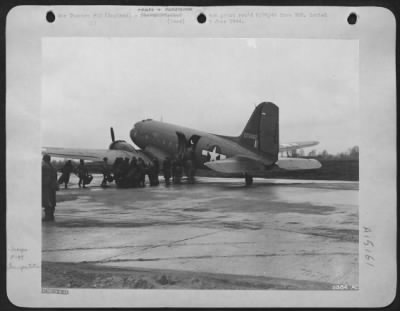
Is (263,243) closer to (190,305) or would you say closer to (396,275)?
(190,305)

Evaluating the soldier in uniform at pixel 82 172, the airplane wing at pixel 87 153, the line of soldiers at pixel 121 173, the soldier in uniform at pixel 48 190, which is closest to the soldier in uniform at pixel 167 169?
the line of soldiers at pixel 121 173

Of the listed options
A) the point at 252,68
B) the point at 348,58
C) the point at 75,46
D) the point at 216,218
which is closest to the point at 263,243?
the point at 216,218

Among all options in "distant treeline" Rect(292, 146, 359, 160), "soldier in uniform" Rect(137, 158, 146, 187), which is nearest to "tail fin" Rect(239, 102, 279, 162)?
"distant treeline" Rect(292, 146, 359, 160)

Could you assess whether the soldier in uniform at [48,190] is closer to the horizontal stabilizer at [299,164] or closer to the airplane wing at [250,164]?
the airplane wing at [250,164]

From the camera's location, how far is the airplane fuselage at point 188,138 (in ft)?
5.35

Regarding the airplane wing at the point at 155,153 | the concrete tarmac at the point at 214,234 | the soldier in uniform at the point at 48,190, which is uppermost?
the airplane wing at the point at 155,153

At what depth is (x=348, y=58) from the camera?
60.8 inches

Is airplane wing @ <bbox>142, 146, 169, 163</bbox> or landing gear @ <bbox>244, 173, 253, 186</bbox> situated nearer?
landing gear @ <bbox>244, 173, 253, 186</bbox>

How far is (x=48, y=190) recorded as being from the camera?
1.56 m

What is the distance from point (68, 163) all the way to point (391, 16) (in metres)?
1.43

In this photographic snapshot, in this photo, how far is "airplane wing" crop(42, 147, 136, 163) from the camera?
156cm

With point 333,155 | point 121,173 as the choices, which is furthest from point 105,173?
point 333,155

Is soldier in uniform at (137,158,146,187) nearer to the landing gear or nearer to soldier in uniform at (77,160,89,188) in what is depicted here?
soldier in uniform at (77,160,89,188)

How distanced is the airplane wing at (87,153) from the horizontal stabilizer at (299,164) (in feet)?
2.16
